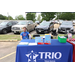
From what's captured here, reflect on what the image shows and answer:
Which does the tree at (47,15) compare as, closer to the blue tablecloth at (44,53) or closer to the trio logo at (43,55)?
the blue tablecloth at (44,53)

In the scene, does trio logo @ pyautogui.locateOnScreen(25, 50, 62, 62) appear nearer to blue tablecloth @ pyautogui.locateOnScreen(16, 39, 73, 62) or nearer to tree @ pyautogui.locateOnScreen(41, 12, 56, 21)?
blue tablecloth @ pyautogui.locateOnScreen(16, 39, 73, 62)

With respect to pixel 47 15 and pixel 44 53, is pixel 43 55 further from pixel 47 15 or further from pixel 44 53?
pixel 47 15

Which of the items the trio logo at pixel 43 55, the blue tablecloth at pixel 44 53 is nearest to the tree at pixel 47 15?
the blue tablecloth at pixel 44 53

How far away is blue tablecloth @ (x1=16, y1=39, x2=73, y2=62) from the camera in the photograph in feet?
11.5

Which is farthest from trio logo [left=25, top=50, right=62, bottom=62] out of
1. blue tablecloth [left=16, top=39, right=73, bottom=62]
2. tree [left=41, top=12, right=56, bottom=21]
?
tree [left=41, top=12, right=56, bottom=21]

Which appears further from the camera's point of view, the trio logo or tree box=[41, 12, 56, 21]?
tree box=[41, 12, 56, 21]

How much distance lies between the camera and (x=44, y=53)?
356 centimetres

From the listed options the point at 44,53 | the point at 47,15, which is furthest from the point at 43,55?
the point at 47,15

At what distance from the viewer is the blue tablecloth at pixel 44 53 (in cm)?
351
